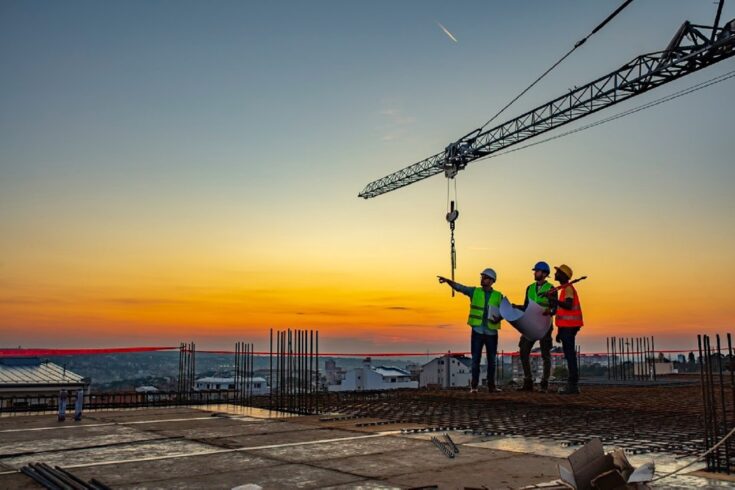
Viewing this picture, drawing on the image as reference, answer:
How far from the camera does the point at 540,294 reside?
1492 cm

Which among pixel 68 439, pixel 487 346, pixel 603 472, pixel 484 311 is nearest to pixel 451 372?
pixel 487 346

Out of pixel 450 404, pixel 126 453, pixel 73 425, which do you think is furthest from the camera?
pixel 450 404

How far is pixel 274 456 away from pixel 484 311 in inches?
351

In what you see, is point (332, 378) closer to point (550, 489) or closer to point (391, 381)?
point (391, 381)

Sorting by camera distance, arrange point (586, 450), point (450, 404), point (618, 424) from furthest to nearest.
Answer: point (450, 404)
point (618, 424)
point (586, 450)

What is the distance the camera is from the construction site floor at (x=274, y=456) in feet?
21.2

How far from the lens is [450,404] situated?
14.6 metres

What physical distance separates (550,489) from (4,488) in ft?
17.9

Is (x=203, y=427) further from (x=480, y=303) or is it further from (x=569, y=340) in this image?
(x=569, y=340)

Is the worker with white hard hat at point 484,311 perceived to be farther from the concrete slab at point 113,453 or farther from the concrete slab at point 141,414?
the concrete slab at point 113,453

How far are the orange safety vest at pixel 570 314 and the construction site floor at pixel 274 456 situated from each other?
224 inches

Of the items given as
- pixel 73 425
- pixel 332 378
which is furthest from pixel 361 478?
pixel 332 378

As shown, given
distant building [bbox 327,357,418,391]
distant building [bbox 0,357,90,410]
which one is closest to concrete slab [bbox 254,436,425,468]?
distant building [bbox 0,357,90,410]

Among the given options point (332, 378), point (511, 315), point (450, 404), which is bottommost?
point (332, 378)
